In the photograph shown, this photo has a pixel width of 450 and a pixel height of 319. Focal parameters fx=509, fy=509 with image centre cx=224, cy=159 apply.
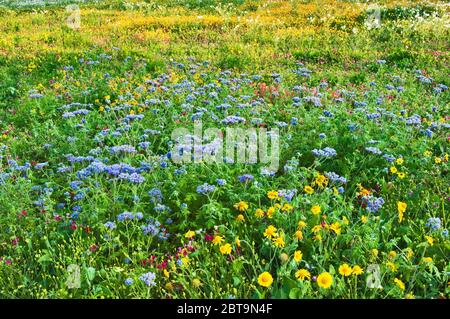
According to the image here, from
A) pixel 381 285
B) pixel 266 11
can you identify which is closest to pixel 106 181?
pixel 381 285

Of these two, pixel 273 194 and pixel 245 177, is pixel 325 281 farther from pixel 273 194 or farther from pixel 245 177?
pixel 245 177

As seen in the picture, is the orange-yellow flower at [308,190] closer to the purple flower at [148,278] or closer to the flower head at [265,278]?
the flower head at [265,278]

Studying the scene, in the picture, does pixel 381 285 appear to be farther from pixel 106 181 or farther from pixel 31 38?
pixel 31 38

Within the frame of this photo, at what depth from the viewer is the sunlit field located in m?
4.14

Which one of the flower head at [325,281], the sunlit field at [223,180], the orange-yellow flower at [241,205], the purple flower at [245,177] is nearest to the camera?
the flower head at [325,281]

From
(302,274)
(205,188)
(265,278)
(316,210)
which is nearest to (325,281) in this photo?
(302,274)

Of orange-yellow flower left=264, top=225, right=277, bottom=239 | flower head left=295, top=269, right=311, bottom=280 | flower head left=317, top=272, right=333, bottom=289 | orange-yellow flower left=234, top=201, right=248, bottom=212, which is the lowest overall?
flower head left=295, top=269, right=311, bottom=280

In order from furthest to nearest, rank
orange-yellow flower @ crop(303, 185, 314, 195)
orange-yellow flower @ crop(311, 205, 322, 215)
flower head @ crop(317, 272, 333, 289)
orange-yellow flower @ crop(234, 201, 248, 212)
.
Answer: orange-yellow flower @ crop(303, 185, 314, 195), orange-yellow flower @ crop(234, 201, 248, 212), orange-yellow flower @ crop(311, 205, 322, 215), flower head @ crop(317, 272, 333, 289)

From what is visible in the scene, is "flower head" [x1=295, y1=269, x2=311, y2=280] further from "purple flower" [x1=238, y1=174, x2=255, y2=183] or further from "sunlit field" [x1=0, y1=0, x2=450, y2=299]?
"purple flower" [x1=238, y1=174, x2=255, y2=183]

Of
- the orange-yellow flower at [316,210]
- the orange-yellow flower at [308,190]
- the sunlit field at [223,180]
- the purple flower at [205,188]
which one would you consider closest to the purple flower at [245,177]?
A: the sunlit field at [223,180]

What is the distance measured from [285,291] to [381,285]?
778mm

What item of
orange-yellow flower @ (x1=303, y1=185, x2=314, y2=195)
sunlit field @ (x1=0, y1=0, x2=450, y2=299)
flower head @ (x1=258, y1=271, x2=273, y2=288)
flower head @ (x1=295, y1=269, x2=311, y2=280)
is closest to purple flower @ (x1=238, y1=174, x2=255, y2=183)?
sunlit field @ (x1=0, y1=0, x2=450, y2=299)

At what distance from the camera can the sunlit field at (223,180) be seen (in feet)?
13.6

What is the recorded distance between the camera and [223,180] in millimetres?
4832
